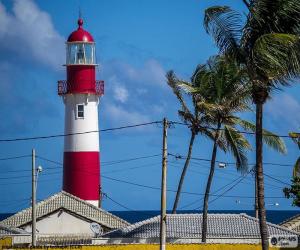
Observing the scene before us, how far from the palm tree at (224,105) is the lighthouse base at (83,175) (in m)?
13.1

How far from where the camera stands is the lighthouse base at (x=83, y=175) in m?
55.6

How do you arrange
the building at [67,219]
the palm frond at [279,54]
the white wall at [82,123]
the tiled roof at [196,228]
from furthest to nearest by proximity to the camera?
the white wall at [82,123]
the building at [67,219]
the tiled roof at [196,228]
the palm frond at [279,54]

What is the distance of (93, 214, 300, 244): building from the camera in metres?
45.6

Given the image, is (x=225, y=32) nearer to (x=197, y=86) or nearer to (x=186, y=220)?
(x=197, y=86)

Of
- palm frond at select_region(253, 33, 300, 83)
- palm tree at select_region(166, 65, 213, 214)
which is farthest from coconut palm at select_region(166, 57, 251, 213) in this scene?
palm frond at select_region(253, 33, 300, 83)

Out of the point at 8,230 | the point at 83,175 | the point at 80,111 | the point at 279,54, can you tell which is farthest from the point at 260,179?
the point at 80,111

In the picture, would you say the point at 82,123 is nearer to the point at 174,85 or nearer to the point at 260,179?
the point at 174,85

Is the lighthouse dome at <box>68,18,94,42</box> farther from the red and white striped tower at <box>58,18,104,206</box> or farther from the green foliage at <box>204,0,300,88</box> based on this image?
the green foliage at <box>204,0,300,88</box>

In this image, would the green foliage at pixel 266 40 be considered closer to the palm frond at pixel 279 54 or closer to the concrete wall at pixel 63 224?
the palm frond at pixel 279 54

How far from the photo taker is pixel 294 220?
51.9 meters

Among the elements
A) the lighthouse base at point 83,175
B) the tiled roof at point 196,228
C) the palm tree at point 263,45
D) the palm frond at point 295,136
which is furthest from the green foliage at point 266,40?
the lighthouse base at point 83,175

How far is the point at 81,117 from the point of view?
5744 centimetres

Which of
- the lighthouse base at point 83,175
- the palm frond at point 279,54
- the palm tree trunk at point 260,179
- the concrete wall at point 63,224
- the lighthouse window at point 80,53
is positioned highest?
the lighthouse window at point 80,53

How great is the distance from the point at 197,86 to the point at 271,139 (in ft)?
15.1
